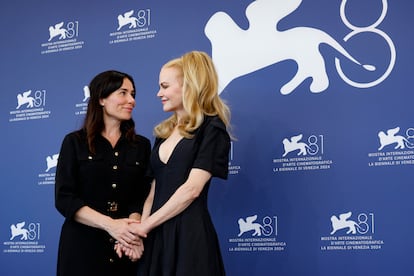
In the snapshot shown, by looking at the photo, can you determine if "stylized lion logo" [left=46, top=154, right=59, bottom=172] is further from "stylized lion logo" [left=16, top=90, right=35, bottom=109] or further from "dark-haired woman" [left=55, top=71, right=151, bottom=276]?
"dark-haired woman" [left=55, top=71, right=151, bottom=276]

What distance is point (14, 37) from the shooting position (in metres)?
4.81

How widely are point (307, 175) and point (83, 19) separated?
192 centimetres

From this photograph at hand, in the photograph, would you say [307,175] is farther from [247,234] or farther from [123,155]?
[123,155]

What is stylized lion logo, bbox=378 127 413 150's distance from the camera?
343 centimetres

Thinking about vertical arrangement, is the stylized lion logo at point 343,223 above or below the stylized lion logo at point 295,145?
below

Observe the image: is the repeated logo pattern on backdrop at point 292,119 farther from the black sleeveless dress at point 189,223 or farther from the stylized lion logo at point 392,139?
the black sleeveless dress at point 189,223

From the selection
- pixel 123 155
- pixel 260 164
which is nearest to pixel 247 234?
pixel 260 164

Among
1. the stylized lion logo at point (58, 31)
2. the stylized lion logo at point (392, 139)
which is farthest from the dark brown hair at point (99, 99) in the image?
the stylized lion logo at point (58, 31)

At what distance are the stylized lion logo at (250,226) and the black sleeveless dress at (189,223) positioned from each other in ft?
2.98

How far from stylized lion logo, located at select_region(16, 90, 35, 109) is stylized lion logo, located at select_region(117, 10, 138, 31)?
2.66ft

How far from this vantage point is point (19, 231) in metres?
4.55

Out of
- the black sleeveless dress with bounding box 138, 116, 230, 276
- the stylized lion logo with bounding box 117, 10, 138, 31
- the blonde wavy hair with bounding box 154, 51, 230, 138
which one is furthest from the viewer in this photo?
the stylized lion logo with bounding box 117, 10, 138, 31

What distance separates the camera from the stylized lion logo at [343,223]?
3.47 metres

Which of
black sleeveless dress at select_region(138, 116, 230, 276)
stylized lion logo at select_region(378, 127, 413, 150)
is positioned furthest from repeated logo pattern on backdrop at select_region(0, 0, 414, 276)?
black sleeveless dress at select_region(138, 116, 230, 276)
